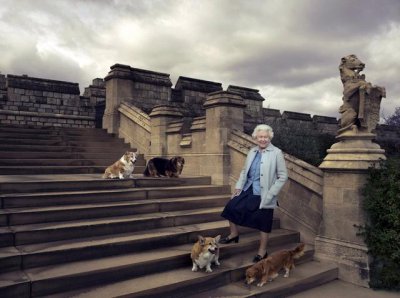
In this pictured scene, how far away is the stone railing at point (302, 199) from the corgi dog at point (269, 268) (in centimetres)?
148

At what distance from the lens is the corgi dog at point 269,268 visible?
4.62 metres

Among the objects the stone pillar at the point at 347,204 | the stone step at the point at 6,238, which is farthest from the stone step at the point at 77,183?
the stone pillar at the point at 347,204

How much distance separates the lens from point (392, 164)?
5.36 metres

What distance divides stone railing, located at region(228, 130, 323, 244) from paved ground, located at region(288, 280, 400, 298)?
3.81 feet

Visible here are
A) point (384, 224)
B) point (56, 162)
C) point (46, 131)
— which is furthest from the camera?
point (46, 131)

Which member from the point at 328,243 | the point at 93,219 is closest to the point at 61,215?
the point at 93,219

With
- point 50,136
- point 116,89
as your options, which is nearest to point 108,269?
point 50,136

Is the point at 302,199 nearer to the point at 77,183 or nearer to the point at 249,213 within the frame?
the point at 249,213

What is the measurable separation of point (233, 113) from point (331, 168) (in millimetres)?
3106

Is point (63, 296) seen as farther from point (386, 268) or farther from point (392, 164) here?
point (392, 164)

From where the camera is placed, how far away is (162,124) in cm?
1001

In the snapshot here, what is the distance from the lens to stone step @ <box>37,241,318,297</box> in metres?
3.92

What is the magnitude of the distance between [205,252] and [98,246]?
1522 millimetres

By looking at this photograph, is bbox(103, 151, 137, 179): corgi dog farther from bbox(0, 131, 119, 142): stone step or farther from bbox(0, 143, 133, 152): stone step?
bbox(0, 131, 119, 142): stone step
